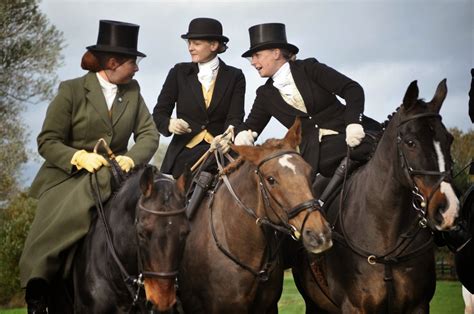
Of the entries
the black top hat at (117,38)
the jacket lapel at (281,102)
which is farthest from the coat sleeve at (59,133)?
the jacket lapel at (281,102)

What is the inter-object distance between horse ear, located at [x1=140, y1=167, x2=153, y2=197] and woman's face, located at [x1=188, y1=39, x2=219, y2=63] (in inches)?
130

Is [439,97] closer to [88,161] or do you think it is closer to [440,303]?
[88,161]

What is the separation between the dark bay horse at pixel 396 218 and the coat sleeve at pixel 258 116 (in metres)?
1.64

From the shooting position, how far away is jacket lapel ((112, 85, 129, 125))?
8.88m

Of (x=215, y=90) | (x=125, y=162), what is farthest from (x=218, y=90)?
(x=125, y=162)

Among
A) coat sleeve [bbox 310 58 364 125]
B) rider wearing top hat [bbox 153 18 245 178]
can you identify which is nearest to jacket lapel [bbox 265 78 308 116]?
coat sleeve [bbox 310 58 364 125]

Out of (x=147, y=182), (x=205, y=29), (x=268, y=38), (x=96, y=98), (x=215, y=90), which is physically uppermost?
(x=205, y=29)

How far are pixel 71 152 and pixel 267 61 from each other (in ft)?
8.89

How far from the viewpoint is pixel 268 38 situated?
984cm

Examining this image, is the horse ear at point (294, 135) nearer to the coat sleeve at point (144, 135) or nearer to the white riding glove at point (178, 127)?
the coat sleeve at point (144, 135)

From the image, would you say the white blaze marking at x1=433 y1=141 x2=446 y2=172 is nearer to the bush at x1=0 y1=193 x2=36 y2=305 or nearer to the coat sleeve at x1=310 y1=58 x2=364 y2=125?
the coat sleeve at x1=310 y1=58 x2=364 y2=125

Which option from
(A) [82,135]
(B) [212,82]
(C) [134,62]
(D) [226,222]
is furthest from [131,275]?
(B) [212,82]

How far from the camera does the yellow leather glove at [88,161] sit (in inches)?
325

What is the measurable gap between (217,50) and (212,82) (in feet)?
1.34
